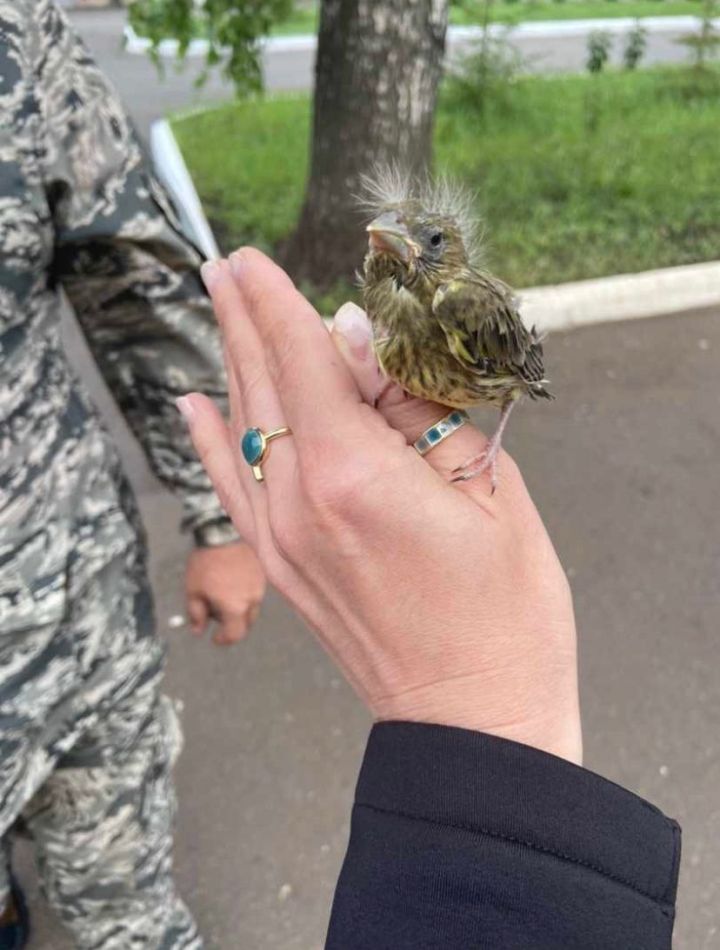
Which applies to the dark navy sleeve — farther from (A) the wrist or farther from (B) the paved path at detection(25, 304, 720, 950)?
(B) the paved path at detection(25, 304, 720, 950)

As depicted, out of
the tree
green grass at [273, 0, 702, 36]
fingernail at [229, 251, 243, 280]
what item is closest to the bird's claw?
fingernail at [229, 251, 243, 280]

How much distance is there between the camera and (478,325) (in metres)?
1.61

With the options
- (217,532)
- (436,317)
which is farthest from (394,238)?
(217,532)

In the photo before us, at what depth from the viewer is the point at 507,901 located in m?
1.13

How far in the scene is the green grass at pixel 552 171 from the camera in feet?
23.0

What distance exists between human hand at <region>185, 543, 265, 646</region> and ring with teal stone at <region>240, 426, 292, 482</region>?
820 millimetres

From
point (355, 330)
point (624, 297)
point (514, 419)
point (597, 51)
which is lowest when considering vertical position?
point (514, 419)

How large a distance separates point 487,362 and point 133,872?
5.27 feet

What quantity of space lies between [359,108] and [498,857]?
5.59m

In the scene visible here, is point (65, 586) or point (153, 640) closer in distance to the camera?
point (65, 586)

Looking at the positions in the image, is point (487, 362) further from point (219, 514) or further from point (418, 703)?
point (219, 514)

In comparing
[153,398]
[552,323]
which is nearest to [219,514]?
[153,398]

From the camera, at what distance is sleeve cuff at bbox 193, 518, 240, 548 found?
2.37 meters

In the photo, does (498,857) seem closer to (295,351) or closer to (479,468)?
(479,468)
